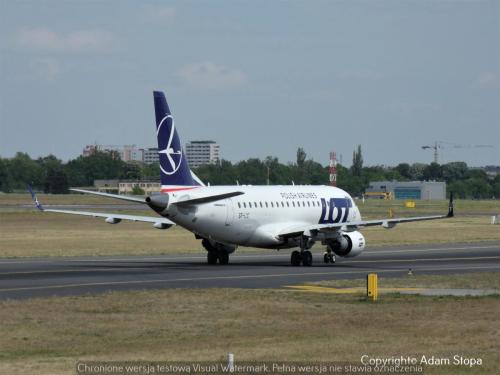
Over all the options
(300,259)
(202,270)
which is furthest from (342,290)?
(300,259)

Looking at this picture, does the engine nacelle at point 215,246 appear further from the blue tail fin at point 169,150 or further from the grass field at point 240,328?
the grass field at point 240,328

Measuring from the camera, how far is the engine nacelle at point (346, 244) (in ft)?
178

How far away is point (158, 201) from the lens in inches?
1927

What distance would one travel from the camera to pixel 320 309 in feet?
111

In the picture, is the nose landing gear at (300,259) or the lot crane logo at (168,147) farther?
the nose landing gear at (300,259)

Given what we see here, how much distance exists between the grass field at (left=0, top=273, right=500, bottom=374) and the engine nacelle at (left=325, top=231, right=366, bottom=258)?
1546cm

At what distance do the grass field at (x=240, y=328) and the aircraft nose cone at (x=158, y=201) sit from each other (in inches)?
402

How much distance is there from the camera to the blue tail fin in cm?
5028

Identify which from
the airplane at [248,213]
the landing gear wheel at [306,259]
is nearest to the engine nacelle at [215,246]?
the airplane at [248,213]

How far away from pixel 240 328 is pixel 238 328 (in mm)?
51

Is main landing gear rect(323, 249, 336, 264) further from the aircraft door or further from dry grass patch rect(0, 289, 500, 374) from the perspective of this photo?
dry grass patch rect(0, 289, 500, 374)

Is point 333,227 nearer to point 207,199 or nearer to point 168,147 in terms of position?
point 207,199

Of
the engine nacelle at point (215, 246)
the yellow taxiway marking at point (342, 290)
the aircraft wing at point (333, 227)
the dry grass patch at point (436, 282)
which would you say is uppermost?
the aircraft wing at point (333, 227)

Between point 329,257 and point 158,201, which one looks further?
point 329,257
